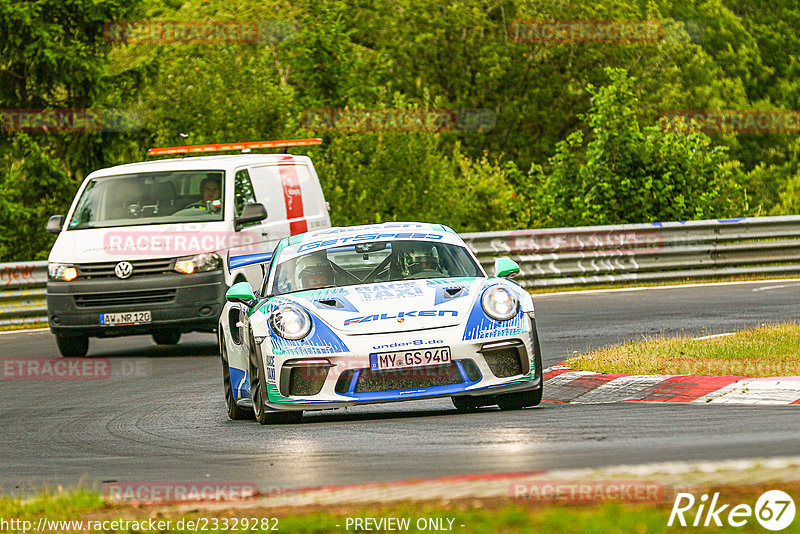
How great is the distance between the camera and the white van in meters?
15.8

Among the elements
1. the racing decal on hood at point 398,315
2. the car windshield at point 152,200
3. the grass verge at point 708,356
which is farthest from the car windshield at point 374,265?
the car windshield at point 152,200

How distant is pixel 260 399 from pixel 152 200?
7.08 meters

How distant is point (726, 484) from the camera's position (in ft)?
18.9

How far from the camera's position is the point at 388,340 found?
941 cm

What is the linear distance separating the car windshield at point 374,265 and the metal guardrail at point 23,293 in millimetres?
11279

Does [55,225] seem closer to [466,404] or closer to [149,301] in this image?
[149,301]

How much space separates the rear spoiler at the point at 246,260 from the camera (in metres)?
16.1

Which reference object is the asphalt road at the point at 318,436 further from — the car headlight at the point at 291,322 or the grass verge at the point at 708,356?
the grass verge at the point at 708,356

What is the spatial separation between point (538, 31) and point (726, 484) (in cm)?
5642

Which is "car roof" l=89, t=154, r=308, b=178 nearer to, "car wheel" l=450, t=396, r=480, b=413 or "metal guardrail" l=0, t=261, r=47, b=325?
"metal guardrail" l=0, t=261, r=47, b=325

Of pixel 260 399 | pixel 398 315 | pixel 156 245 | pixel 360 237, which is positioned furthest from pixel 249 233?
pixel 398 315

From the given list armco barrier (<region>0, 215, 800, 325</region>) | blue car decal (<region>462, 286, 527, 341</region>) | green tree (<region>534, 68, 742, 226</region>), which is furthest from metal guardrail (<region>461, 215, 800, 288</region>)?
blue car decal (<region>462, 286, 527, 341</region>)

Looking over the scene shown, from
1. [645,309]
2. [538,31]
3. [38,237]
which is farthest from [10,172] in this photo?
[538,31]

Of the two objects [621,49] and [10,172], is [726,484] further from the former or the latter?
[621,49]
